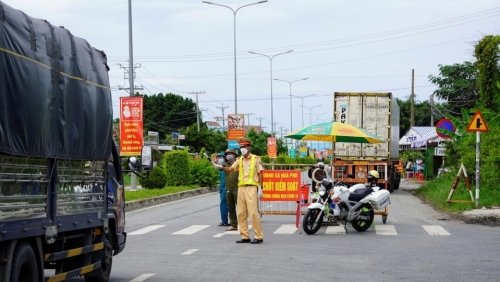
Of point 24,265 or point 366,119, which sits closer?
point 24,265

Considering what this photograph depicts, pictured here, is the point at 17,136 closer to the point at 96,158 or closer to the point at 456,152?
the point at 96,158

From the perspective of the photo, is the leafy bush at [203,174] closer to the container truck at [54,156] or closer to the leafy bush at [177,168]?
the leafy bush at [177,168]

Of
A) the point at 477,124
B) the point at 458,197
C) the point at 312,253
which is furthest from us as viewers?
the point at 458,197

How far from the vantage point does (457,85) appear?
2832 inches

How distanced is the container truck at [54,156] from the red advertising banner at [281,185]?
881 cm

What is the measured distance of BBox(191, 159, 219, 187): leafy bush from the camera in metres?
39.6

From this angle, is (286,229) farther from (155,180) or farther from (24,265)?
(155,180)

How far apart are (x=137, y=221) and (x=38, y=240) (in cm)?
1346

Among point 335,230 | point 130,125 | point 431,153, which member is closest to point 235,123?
point 431,153

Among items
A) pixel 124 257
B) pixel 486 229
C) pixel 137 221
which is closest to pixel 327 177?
pixel 486 229

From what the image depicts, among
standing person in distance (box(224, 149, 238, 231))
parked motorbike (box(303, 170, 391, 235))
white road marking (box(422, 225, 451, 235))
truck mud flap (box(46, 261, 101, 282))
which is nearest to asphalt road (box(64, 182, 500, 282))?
white road marking (box(422, 225, 451, 235))

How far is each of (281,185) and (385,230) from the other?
2.62 metres

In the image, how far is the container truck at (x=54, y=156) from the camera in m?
6.75

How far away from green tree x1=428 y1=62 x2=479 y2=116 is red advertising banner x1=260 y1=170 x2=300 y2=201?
52.8 meters
